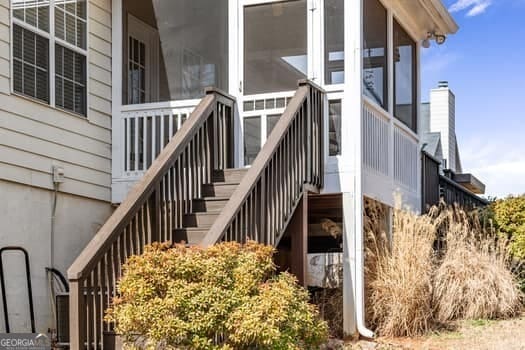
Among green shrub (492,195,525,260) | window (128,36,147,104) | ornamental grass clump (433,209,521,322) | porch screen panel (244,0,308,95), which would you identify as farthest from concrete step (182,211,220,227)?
green shrub (492,195,525,260)

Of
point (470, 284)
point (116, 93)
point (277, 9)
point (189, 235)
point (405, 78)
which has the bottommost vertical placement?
point (470, 284)

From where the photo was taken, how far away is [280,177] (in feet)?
26.5

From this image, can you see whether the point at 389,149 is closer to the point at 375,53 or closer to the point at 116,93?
the point at 375,53

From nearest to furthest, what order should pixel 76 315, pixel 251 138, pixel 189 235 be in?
pixel 76 315, pixel 189 235, pixel 251 138

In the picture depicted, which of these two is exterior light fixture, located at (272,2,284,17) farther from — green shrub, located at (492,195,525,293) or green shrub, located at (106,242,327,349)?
green shrub, located at (492,195,525,293)

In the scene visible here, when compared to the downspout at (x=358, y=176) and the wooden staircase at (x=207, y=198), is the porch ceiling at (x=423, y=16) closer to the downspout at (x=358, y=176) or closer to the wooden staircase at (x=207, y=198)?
the downspout at (x=358, y=176)

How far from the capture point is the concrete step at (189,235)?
7.80 m

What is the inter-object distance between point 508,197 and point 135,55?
19.4 feet

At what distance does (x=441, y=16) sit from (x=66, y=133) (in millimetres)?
5737

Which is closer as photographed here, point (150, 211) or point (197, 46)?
point (150, 211)

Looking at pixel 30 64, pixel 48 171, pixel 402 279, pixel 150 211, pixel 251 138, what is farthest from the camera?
pixel 251 138

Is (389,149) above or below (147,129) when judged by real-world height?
below

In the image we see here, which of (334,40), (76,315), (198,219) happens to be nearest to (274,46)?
(334,40)

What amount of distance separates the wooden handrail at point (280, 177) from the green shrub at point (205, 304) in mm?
473
